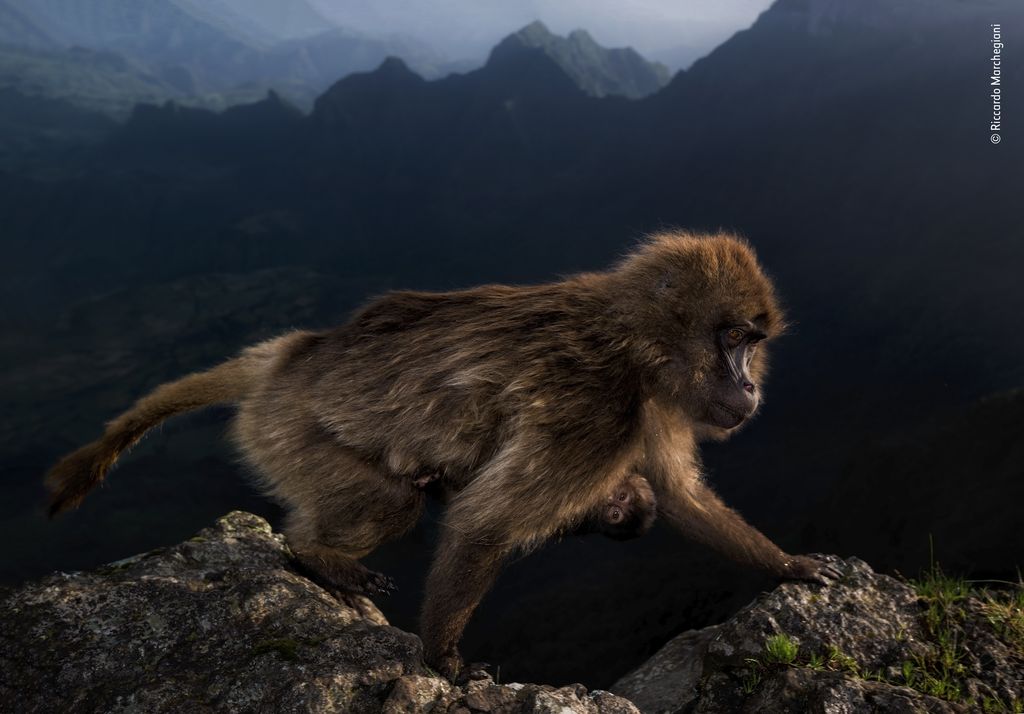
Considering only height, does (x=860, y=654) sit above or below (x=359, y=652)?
below

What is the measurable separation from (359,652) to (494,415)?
1545 millimetres

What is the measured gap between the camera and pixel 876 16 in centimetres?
5412

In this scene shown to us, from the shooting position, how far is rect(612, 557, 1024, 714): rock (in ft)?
9.80

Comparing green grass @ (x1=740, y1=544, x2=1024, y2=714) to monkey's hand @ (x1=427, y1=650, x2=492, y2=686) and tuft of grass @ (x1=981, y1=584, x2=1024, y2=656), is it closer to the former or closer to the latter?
tuft of grass @ (x1=981, y1=584, x2=1024, y2=656)

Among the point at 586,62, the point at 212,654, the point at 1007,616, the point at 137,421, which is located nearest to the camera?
the point at 212,654

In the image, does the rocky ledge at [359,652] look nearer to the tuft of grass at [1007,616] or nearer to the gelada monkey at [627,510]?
the tuft of grass at [1007,616]

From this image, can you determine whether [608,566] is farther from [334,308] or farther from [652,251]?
[334,308]

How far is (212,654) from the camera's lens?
314 cm

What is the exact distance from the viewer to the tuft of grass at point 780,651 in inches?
126

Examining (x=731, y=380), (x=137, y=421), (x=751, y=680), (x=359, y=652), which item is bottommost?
(x=751, y=680)

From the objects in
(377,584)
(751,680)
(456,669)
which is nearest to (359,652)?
(456,669)

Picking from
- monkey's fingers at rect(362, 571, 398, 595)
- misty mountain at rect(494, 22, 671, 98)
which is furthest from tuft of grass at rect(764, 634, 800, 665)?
misty mountain at rect(494, 22, 671, 98)

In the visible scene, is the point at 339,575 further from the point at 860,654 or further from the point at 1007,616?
the point at 1007,616

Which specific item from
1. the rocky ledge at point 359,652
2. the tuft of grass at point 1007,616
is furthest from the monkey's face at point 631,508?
the tuft of grass at point 1007,616
